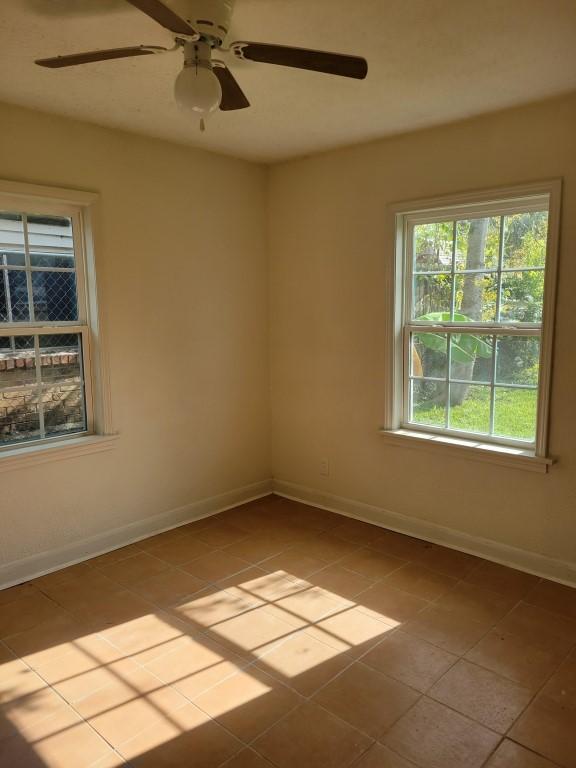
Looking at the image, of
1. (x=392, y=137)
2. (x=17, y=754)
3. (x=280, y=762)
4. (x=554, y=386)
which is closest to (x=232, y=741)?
(x=280, y=762)

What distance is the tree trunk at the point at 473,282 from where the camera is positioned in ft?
10.5

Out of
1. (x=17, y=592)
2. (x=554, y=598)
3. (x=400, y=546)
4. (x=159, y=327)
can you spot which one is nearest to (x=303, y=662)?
(x=400, y=546)

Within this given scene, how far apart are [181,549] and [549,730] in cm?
220

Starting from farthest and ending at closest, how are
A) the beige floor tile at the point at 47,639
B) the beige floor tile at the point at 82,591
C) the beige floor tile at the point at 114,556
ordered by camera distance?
the beige floor tile at the point at 114,556, the beige floor tile at the point at 82,591, the beige floor tile at the point at 47,639

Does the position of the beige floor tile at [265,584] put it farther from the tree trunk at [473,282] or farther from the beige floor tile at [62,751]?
the tree trunk at [473,282]

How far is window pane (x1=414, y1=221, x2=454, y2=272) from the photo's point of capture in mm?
3350

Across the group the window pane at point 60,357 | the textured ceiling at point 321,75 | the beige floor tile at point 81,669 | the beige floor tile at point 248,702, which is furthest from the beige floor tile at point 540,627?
the window pane at point 60,357

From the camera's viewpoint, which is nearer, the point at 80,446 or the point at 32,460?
the point at 32,460

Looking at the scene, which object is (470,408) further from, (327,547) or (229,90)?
(229,90)

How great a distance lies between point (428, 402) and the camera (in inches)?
141

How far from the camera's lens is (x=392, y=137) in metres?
3.45

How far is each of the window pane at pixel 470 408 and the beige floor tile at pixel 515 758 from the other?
5.74 ft

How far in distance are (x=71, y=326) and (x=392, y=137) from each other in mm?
2267

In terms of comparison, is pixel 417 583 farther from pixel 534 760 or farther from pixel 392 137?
pixel 392 137
